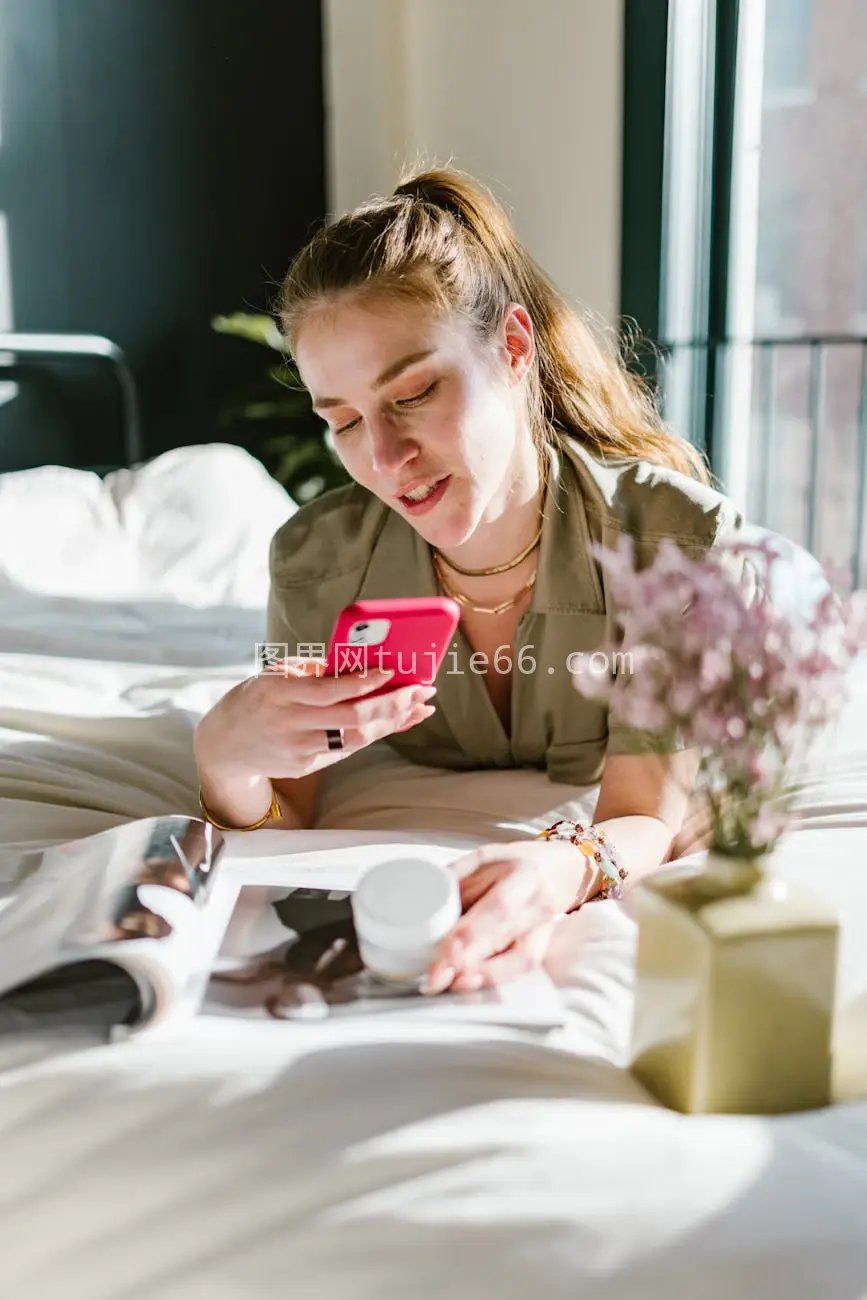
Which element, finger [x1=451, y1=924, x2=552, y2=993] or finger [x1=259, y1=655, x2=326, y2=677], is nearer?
finger [x1=451, y1=924, x2=552, y2=993]

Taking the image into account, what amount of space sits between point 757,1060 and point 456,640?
71 centimetres

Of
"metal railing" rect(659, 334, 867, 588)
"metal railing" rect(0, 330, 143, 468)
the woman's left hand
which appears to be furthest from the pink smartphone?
"metal railing" rect(659, 334, 867, 588)

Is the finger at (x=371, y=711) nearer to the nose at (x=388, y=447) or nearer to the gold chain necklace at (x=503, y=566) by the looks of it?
the nose at (x=388, y=447)

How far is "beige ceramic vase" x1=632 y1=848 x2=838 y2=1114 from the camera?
0.58 metres

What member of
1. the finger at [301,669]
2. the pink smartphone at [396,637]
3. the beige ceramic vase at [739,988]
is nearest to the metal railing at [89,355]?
the finger at [301,669]

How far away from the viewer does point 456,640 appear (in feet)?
4.16

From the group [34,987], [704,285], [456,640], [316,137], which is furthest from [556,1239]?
[316,137]

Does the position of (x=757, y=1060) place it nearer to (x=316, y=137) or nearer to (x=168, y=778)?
(x=168, y=778)

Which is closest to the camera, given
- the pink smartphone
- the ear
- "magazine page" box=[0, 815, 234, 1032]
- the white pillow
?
"magazine page" box=[0, 815, 234, 1032]

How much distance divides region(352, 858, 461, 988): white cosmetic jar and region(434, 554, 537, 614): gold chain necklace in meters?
0.58

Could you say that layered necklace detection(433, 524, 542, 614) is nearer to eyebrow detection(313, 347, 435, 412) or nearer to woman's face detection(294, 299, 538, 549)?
woman's face detection(294, 299, 538, 549)

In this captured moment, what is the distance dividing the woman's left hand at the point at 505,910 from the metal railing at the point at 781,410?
7.60ft

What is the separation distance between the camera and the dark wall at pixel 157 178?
2.71 metres

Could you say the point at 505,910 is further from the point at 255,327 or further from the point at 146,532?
the point at 255,327
